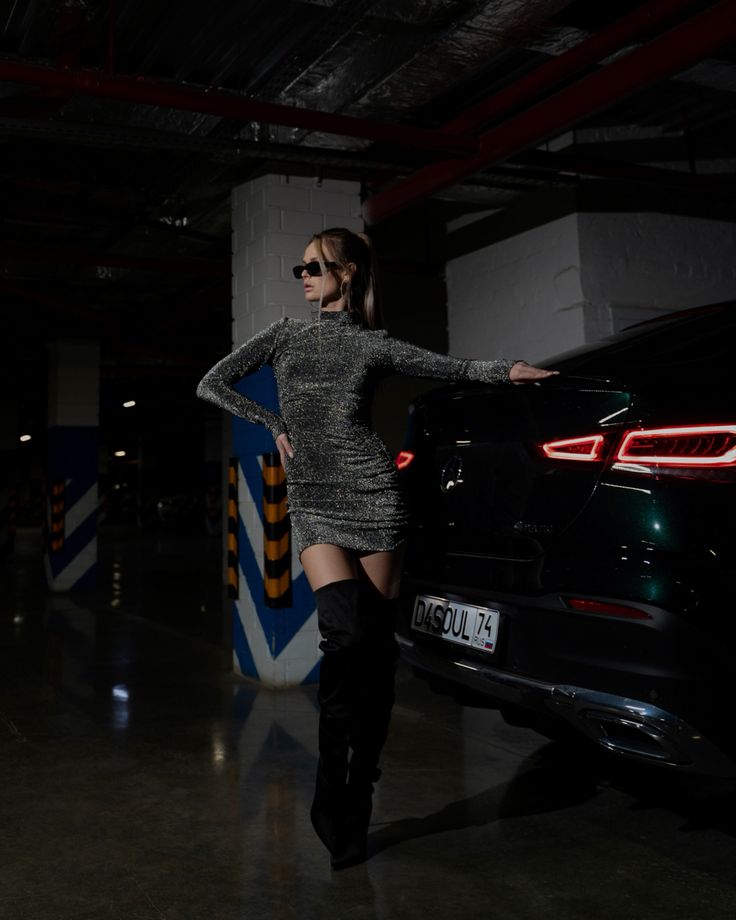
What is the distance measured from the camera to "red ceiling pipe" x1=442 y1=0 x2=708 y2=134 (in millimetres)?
3387

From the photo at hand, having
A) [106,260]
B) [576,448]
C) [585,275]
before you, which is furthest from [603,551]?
[106,260]

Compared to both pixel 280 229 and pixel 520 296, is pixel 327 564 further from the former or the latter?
pixel 520 296


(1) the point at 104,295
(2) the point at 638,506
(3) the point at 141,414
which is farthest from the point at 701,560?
(3) the point at 141,414

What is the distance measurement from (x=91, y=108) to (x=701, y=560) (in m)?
3.44

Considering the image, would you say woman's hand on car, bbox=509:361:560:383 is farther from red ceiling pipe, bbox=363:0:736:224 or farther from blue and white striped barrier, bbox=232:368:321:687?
blue and white striped barrier, bbox=232:368:321:687

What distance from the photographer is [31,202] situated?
638cm

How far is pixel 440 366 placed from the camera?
2422mm

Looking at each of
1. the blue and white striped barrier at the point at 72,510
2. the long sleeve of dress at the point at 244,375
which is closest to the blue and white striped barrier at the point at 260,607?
the long sleeve of dress at the point at 244,375

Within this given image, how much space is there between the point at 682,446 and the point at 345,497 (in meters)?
0.86

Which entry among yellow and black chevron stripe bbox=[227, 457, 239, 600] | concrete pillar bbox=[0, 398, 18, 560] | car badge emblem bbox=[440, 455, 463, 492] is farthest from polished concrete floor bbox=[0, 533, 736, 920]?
concrete pillar bbox=[0, 398, 18, 560]

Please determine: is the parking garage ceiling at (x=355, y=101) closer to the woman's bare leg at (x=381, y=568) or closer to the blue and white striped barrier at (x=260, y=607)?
the blue and white striped barrier at (x=260, y=607)

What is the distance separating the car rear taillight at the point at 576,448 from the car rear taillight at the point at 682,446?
6 cm

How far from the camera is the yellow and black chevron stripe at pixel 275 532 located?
468cm

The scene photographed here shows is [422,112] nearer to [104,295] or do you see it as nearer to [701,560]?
[701,560]
